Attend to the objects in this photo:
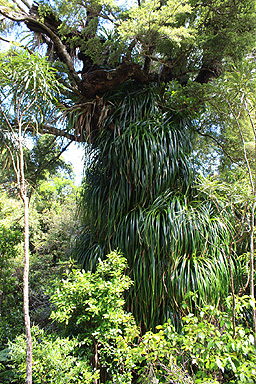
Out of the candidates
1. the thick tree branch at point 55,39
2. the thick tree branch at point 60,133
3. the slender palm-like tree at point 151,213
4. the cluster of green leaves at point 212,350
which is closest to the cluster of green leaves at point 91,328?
→ the cluster of green leaves at point 212,350

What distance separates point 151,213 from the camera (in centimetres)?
231

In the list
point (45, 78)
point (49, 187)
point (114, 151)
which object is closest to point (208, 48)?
point (114, 151)

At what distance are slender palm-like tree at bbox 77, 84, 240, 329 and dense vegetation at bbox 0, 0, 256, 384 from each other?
0.6 inches

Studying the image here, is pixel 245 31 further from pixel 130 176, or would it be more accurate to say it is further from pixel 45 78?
pixel 45 78

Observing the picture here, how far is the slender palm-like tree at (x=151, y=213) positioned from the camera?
213 cm

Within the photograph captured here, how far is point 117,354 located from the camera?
175 centimetres

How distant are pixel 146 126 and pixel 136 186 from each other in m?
0.67

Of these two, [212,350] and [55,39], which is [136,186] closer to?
[212,350]

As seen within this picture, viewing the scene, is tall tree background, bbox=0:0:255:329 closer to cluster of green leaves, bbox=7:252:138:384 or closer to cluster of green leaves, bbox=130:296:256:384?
cluster of green leaves, bbox=7:252:138:384

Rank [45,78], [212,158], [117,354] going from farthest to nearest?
[212,158] < [45,78] < [117,354]

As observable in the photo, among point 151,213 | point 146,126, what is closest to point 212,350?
point 151,213

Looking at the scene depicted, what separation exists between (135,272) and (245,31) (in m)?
2.58

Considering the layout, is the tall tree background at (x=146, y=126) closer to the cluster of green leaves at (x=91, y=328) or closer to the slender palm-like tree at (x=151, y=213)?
the slender palm-like tree at (x=151, y=213)

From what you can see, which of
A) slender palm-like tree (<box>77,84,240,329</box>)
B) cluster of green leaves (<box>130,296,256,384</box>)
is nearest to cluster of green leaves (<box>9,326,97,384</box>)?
cluster of green leaves (<box>130,296,256,384</box>)
